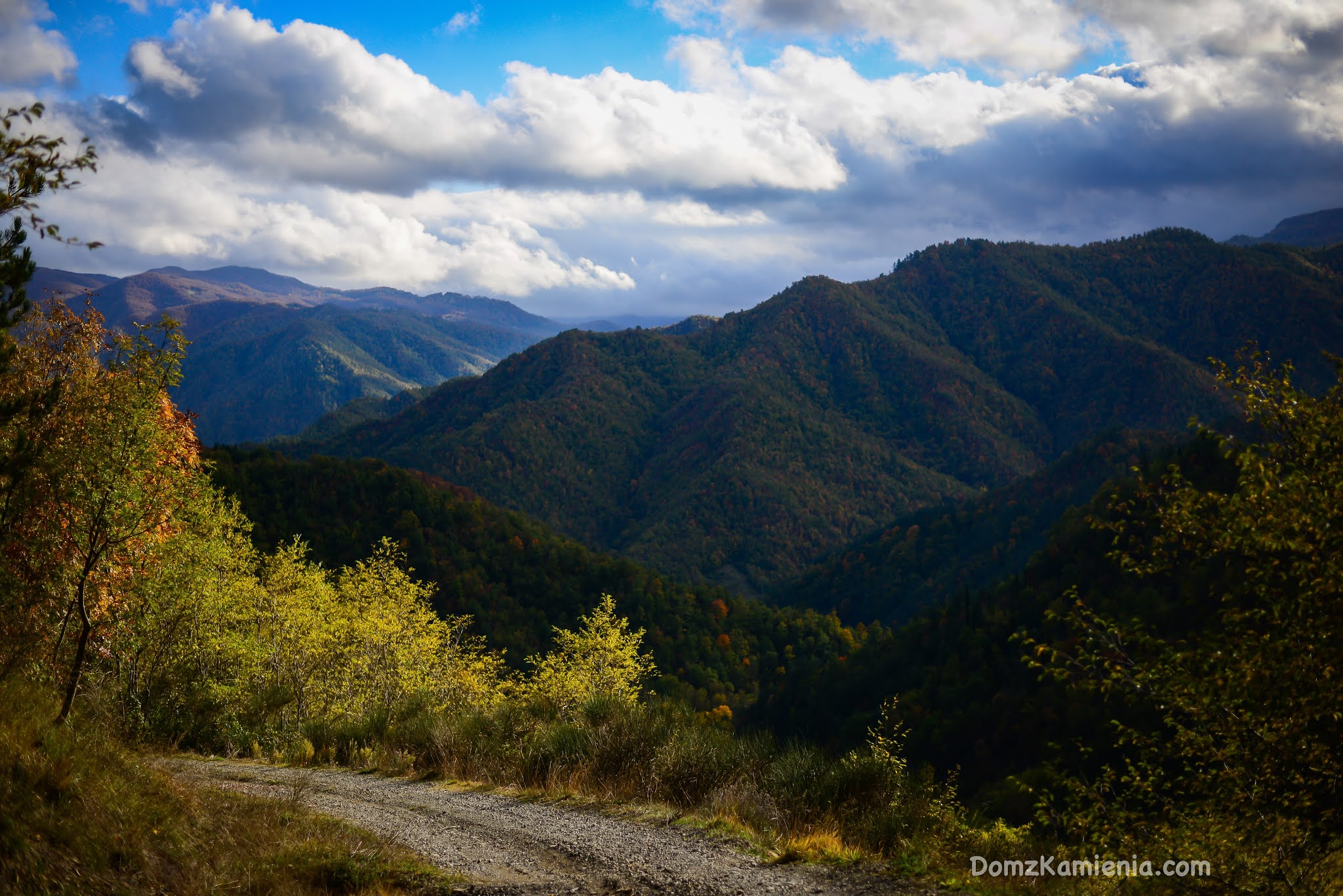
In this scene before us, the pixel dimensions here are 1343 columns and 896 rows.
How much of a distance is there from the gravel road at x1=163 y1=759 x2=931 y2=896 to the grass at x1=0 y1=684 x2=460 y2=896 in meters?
0.73

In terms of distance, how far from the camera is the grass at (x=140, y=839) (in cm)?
692

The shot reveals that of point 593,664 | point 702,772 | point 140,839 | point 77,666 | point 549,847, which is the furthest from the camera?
point 593,664

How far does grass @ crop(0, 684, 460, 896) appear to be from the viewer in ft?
22.7

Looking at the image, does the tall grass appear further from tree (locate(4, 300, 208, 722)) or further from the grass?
tree (locate(4, 300, 208, 722))

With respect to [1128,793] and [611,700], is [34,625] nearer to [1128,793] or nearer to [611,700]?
[611,700]

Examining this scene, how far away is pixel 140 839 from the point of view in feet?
24.8

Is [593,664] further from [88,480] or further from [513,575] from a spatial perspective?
[513,575]

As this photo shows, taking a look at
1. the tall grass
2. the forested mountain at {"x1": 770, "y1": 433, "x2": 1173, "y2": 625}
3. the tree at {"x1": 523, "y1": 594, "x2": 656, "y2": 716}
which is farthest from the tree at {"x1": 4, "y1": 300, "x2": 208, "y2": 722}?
the forested mountain at {"x1": 770, "y1": 433, "x2": 1173, "y2": 625}

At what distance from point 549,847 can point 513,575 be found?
110 meters

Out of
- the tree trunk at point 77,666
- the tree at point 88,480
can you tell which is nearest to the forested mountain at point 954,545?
the tree at point 88,480

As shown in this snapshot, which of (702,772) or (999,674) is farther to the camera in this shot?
(999,674)

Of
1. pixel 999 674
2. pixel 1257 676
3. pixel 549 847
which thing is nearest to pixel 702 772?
pixel 549 847

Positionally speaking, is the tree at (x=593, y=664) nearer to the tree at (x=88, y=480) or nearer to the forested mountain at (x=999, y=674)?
the tree at (x=88, y=480)

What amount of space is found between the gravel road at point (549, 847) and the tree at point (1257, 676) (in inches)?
129
